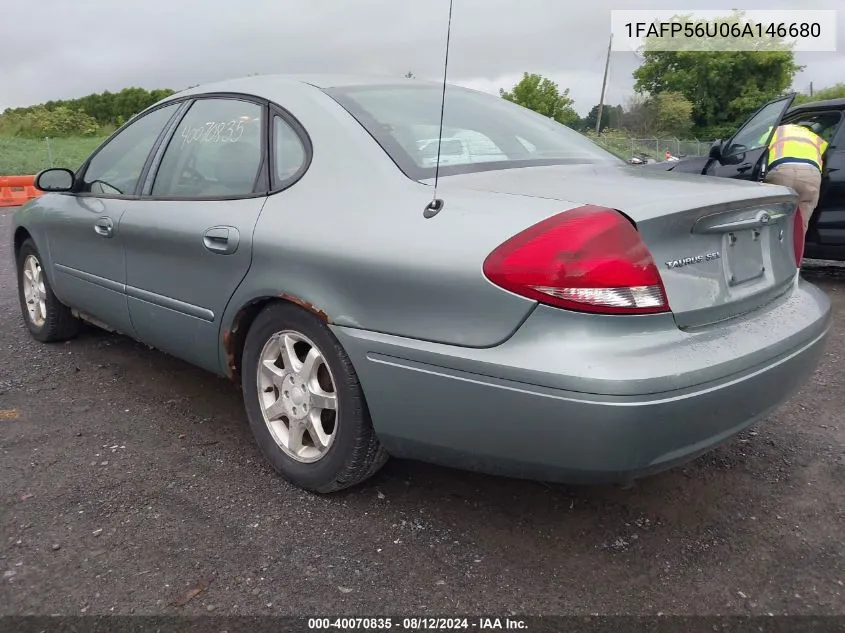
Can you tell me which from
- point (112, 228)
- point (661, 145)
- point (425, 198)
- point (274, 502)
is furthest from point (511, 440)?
point (661, 145)

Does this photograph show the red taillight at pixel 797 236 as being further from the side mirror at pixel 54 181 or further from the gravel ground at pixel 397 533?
the side mirror at pixel 54 181

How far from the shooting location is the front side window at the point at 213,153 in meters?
2.91

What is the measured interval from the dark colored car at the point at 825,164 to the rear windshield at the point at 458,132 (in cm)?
332

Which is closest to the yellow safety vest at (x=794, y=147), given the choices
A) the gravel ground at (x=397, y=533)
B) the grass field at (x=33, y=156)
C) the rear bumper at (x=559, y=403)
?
the gravel ground at (x=397, y=533)

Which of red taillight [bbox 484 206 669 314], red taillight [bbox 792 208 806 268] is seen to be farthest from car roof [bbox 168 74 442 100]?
red taillight [bbox 792 208 806 268]

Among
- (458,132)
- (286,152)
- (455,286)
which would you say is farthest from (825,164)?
(455,286)

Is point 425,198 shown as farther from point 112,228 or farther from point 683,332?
point 112,228

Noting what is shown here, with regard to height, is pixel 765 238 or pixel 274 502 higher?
pixel 765 238

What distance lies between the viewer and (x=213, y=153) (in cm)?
311

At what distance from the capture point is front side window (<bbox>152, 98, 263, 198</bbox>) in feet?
9.55

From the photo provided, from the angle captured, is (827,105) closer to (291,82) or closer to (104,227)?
(291,82)

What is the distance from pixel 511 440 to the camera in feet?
6.66

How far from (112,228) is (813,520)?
316 cm

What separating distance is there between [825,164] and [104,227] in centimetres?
573
